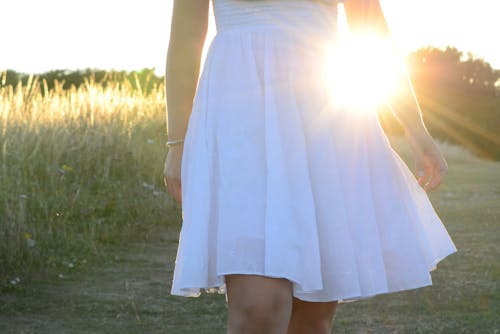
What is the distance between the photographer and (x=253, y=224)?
217 cm

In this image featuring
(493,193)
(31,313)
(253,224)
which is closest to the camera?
(253,224)

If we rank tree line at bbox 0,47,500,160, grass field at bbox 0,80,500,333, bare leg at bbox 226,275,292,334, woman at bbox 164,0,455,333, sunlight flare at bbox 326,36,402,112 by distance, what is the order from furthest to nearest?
tree line at bbox 0,47,500,160 → grass field at bbox 0,80,500,333 → sunlight flare at bbox 326,36,402,112 → woman at bbox 164,0,455,333 → bare leg at bbox 226,275,292,334

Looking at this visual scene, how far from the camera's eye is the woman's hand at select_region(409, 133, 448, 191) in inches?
102

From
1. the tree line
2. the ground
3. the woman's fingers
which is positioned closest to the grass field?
the ground

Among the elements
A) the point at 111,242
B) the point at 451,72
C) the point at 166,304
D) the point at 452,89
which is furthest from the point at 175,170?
the point at 451,72

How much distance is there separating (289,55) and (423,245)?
0.69 meters

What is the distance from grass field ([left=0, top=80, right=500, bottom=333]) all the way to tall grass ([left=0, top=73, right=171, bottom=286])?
0.01m

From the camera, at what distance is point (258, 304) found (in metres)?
2.04

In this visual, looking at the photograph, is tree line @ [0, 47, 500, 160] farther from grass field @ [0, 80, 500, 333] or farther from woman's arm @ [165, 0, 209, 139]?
woman's arm @ [165, 0, 209, 139]

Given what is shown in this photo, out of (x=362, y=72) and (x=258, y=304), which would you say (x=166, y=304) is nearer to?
(x=362, y=72)

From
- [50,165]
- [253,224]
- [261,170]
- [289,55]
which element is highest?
[289,55]

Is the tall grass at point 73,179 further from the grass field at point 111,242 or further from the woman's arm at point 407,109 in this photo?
the woman's arm at point 407,109

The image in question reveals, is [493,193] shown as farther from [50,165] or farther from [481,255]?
[50,165]

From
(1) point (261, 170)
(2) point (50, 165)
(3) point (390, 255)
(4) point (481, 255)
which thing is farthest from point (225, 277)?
(2) point (50, 165)
